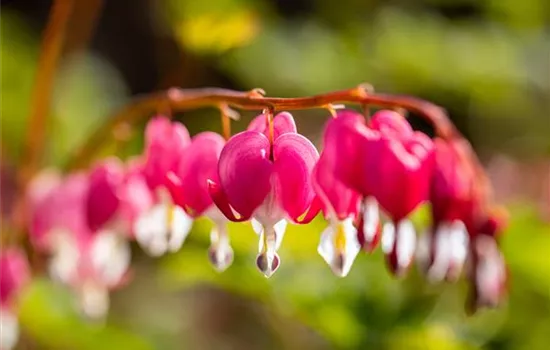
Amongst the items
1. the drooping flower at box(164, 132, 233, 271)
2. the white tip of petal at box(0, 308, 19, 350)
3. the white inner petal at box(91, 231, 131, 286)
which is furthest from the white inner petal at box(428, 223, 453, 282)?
the white tip of petal at box(0, 308, 19, 350)

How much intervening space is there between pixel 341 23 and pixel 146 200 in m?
2.02

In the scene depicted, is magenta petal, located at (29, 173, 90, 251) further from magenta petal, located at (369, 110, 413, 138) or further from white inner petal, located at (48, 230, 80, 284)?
magenta petal, located at (369, 110, 413, 138)

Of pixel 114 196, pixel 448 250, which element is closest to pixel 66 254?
pixel 114 196

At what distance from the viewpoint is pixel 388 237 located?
91cm

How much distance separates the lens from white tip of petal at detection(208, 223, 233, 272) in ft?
3.20

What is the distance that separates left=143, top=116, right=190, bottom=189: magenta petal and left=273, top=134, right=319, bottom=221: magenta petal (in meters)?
0.21

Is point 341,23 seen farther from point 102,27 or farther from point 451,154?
point 451,154

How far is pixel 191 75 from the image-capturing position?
9.96 ft

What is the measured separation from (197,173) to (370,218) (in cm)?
23

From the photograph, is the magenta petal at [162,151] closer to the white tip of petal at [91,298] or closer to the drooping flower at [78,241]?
the drooping flower at [78,241]

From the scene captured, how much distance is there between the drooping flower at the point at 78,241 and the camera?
145 cm

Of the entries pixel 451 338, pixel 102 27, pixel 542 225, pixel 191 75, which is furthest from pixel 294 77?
pixel 102 27

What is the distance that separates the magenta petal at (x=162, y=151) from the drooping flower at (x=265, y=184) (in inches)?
7.7

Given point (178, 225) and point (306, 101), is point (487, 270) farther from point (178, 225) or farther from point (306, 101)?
point (178, 225)
